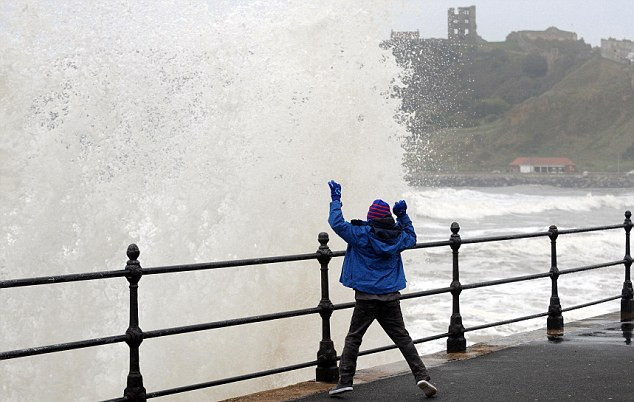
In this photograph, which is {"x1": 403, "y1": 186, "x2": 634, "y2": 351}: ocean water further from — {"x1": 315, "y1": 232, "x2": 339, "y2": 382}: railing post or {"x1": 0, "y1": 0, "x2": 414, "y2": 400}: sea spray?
{"x1": 315, "y1": 232, "x2": 339, "y2": 382}: railing post

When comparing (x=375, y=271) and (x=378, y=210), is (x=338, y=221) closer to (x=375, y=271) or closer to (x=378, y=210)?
(x=378, y=210)

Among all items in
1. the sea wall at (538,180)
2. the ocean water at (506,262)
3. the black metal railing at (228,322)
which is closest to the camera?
the black metal railing at (228,322)

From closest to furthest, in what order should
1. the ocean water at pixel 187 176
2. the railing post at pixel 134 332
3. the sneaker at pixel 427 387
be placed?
1. the railing post at pixel 134 332
2. the sneaker at pixel 427 387
3. the ocean water at pixel 187 176

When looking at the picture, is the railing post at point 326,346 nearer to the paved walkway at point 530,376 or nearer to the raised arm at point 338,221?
the paved walkway at point 530,376

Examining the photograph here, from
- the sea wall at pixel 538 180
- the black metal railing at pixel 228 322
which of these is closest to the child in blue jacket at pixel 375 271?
the black metal railing at pixel 228 322

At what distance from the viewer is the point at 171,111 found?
16.9 meters

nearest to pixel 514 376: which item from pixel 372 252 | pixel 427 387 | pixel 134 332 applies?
pixel 427 387

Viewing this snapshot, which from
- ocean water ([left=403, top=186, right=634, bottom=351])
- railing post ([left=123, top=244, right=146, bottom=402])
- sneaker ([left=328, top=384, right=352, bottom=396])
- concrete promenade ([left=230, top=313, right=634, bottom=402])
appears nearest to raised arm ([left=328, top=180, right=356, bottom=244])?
sneaker ([left=328, top=384, right=352, bottom=396])

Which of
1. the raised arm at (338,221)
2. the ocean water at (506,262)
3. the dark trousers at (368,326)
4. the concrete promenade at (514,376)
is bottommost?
the ocean water at (506,262)

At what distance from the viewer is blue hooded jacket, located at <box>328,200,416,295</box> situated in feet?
22.0

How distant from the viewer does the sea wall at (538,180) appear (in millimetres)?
159000

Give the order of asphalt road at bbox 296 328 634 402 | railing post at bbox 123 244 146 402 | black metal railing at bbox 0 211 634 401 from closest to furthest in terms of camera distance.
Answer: black metal railing at bbox 0 211 634 401 < railing post at bbox 123 244 146 402 < asphalt road at bbox 296 328 634 402

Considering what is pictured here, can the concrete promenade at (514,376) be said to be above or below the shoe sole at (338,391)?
below

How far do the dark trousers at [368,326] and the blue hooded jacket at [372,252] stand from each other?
145 millimetres
